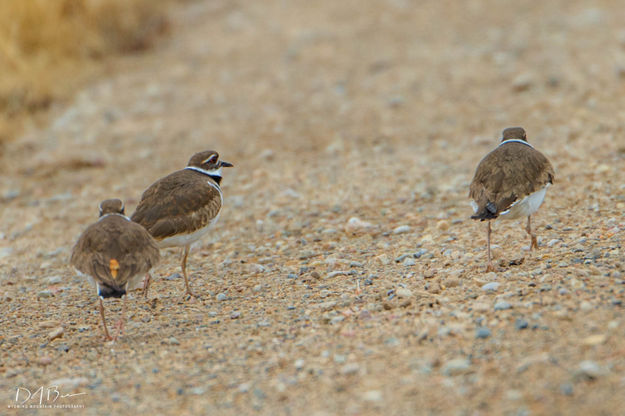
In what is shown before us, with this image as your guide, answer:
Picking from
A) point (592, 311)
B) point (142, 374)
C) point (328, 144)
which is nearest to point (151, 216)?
point (142, 374)

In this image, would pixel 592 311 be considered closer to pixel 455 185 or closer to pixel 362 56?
pixel 455 185

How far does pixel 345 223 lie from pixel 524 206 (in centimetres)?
211

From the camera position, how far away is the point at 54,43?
12.4 meters

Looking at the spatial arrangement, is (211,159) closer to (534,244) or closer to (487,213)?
(487,213)

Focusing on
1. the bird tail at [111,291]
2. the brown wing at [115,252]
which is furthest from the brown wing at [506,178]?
the bird tail at [111,291]

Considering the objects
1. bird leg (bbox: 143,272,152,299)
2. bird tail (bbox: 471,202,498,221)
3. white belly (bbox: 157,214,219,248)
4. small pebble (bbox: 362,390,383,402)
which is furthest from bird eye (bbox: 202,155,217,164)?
small pebble (bbox: 362,390,383,402)

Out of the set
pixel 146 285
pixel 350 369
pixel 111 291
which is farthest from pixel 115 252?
pixel 350 369

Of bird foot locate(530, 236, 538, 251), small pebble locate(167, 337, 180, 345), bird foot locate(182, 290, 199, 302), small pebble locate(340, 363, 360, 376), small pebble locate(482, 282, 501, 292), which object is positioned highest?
bird foot locate(530, 236, 538, 251)

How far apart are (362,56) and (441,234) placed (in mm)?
6427

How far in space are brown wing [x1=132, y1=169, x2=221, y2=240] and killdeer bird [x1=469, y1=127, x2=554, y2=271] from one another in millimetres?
2137

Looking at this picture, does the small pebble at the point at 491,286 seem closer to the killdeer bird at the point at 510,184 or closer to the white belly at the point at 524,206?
the killdeer bird at the point at 510,184

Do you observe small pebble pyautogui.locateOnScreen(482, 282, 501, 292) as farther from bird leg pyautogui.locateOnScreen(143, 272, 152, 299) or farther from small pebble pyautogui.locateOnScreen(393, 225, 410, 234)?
bird leg pyautogui.locateOnScreen(143, 272, 152, 299)

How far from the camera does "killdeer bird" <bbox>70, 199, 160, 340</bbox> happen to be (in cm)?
508

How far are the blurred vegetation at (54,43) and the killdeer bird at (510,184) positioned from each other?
741cm
